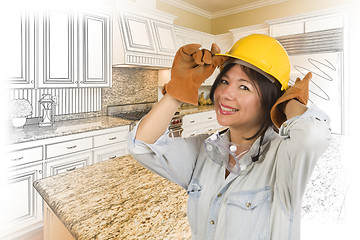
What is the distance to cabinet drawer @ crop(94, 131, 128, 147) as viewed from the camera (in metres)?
2.77

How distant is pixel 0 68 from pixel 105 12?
1.42 meters

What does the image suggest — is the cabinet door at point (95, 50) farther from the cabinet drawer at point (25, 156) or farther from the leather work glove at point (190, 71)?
the leather work glove at point (190, 71)

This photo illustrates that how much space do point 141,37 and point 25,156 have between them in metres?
2.20

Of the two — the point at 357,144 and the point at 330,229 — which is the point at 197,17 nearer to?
the point at 357,144

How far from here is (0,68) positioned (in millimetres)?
2352

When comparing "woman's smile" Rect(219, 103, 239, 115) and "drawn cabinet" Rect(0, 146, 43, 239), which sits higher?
"woman's smile" Rect(219, 103, 239, 115)

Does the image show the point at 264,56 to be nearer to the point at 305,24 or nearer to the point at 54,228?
the point at 54,228

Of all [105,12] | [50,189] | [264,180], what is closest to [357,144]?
[264,180]

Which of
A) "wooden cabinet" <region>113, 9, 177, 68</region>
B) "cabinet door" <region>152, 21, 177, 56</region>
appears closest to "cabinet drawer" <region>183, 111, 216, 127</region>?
"wooden cabinet" <region>113, 9, 177, 68</region>

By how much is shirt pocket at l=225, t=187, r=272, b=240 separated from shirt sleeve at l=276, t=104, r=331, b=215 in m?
0.05

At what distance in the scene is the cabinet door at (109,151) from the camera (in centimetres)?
278

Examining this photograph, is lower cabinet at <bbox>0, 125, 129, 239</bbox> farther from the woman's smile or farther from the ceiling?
the ceiling

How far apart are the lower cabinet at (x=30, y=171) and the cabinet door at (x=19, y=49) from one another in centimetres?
69

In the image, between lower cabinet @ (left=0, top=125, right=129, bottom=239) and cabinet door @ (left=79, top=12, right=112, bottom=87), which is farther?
cabinet door @ (left=79, top=12, right=112, bottom=87)
